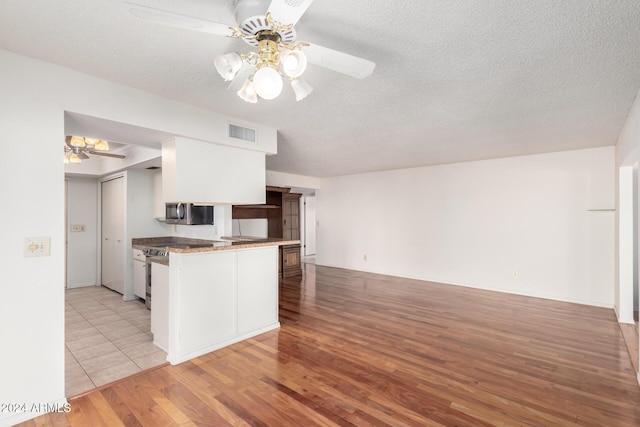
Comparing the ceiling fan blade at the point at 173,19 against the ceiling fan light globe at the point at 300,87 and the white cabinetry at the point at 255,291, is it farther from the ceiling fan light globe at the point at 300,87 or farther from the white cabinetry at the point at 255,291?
the white cabinetry at the point at 255,291

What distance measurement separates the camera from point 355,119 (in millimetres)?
3324

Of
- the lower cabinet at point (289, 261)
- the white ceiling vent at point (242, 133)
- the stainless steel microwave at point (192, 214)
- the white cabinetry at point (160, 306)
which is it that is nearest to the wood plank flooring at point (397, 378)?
the white cabinetry at point (160, 306)

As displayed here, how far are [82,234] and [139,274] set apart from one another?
7.10 ft

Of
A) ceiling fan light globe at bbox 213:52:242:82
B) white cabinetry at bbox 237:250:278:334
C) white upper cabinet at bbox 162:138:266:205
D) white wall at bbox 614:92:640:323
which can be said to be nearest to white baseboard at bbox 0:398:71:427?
white cabinetry at bbox 237:250:278:334

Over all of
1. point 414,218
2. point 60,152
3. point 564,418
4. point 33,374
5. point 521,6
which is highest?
point 521,6

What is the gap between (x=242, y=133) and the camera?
3.43m

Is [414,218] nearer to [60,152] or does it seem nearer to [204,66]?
[204,66]

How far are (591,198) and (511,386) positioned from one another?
12.1 feet

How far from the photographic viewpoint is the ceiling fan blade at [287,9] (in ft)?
3.82

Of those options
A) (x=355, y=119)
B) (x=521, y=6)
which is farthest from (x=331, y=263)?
(x=521, y=6)

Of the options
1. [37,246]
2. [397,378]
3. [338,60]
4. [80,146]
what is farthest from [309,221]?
[338,60]

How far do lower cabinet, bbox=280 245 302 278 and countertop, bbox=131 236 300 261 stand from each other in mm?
2082

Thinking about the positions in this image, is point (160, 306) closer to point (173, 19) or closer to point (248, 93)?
point (248, 93)

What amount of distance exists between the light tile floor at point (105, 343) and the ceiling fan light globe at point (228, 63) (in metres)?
2.57
